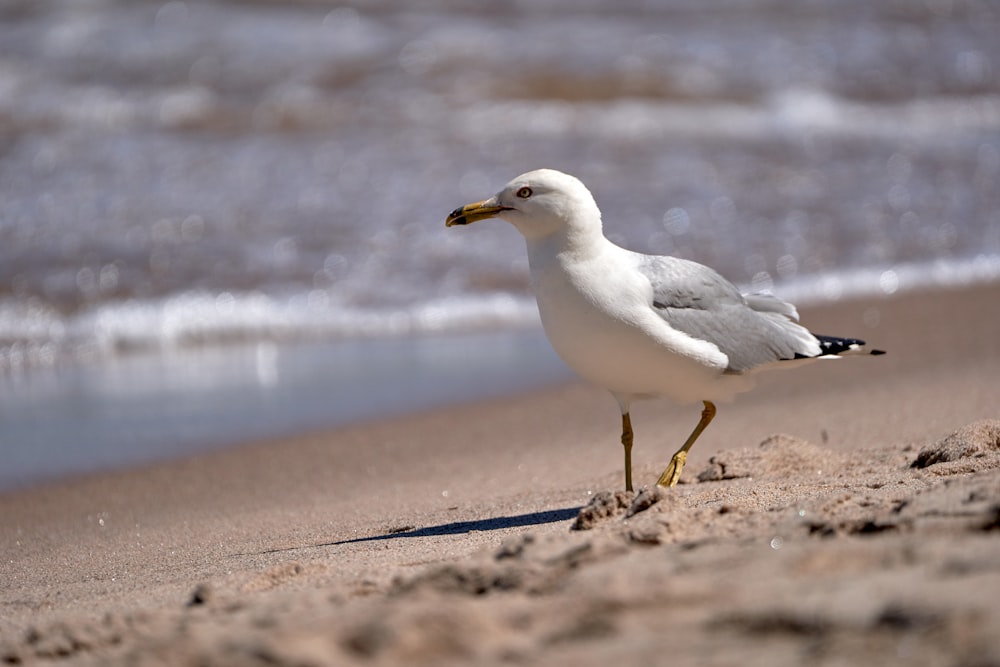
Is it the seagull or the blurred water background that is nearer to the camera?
the seagull

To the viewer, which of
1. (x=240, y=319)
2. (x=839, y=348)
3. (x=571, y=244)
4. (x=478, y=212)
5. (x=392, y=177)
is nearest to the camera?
(x=571, y=244)

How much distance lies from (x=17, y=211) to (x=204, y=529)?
6274 mm

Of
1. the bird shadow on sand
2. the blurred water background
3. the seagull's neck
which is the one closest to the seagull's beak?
the seagull's neck

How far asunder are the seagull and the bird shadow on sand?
31 cm

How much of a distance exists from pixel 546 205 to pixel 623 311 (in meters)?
0.44

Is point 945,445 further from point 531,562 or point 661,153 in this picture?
point 661,153

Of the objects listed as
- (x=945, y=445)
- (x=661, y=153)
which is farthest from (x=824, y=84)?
(x=945, y=445)

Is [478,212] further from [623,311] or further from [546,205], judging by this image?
[623,311]

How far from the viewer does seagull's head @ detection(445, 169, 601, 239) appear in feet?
13.7

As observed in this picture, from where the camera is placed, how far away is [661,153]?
12.0m

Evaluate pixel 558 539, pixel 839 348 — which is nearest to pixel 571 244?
pixel 839 348

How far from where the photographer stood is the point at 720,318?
4398mm

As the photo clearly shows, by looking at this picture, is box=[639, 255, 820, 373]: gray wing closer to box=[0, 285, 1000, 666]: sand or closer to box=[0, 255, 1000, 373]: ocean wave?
box=[0, 285, 1000, 666]: sand

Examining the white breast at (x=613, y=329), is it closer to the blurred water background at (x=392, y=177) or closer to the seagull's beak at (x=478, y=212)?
the seagull's beak at (x=478, y=212)
